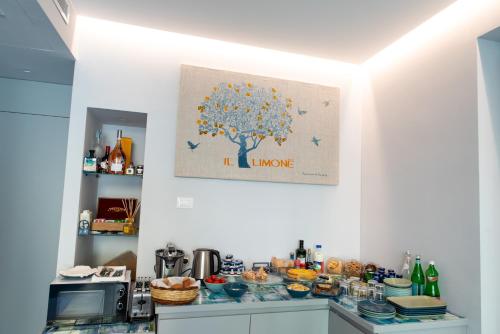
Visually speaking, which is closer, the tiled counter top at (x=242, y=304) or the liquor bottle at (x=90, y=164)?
the tiled counter top at (x=242, y=304)

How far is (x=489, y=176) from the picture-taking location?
171 cm

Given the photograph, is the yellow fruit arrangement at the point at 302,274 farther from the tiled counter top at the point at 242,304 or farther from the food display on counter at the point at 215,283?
the food display on counter at the point at 215,283

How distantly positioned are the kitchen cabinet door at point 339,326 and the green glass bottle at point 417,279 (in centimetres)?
48

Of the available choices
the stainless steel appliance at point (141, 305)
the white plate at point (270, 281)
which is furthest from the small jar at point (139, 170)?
the white plate at point (270, 281)

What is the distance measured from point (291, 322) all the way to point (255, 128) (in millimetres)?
1329

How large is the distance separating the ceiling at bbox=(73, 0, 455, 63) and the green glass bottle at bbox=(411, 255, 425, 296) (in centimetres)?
146

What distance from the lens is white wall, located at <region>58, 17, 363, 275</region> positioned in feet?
7.32

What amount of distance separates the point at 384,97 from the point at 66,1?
7.17 feet

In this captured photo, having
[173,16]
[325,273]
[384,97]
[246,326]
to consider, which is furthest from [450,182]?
[173,16]

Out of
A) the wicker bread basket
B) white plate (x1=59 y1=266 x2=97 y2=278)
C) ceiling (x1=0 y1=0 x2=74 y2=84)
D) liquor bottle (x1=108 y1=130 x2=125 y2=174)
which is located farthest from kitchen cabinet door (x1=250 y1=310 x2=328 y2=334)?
ceiling (x1=0 y1=0 x2=74 y2=84)

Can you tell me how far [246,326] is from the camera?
1851 millimetres

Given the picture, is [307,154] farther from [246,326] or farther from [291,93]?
[246,326]

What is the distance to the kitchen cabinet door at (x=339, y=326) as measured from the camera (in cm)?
176

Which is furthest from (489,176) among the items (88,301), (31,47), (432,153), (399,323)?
(31,47)
